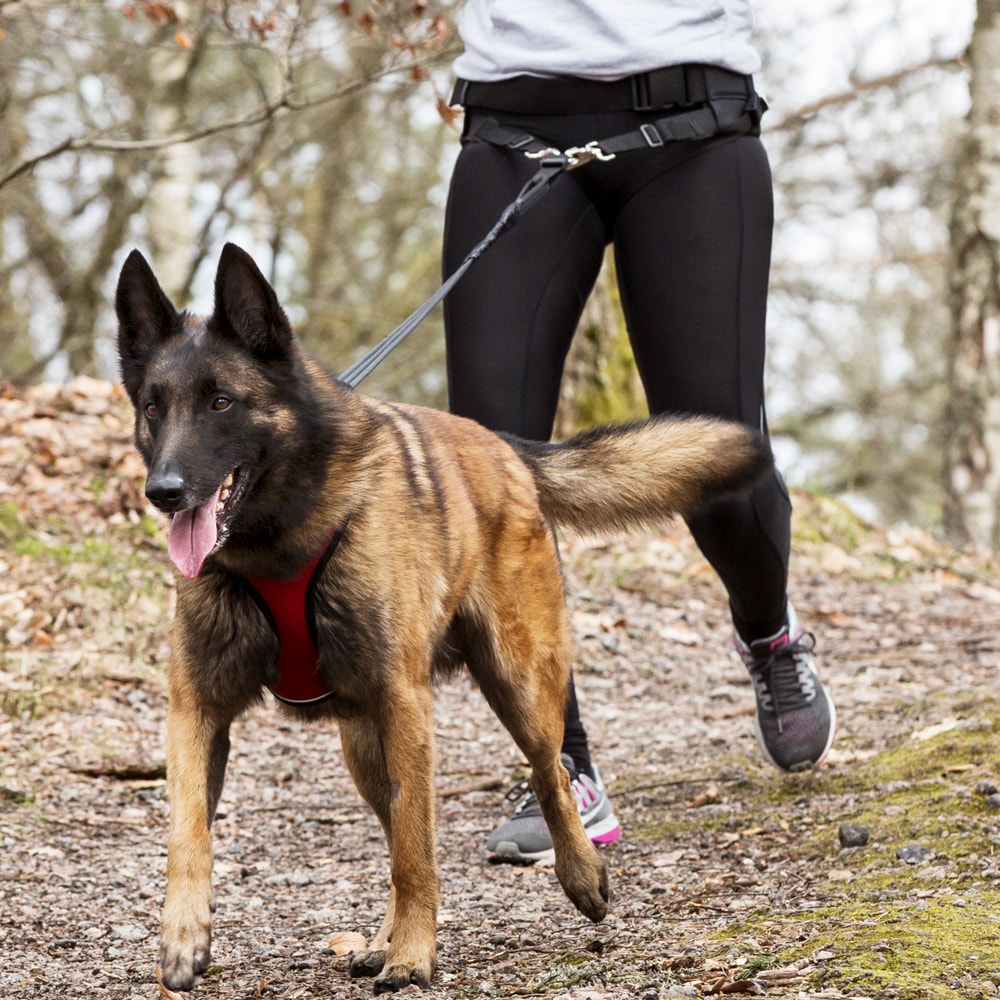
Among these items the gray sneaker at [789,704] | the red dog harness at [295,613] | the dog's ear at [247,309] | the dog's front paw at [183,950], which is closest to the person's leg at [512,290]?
the gray sneaker at [789,704]

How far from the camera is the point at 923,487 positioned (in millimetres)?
16078

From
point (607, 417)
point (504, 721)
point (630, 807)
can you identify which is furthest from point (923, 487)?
point (504, 721)

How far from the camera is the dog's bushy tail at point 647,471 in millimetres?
3604

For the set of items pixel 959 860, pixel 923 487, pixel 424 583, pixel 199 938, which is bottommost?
pixel 923 487

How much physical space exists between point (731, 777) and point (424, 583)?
198 centimetres

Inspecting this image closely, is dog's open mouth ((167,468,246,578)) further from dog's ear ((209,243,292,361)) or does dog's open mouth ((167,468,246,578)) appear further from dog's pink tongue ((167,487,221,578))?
dog's ear ((209,243,292,361))

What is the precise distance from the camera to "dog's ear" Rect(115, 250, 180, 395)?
2984 millimetres

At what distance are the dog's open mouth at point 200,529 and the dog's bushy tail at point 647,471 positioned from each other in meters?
1.04

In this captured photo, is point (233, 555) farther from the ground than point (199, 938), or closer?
farther from the ground

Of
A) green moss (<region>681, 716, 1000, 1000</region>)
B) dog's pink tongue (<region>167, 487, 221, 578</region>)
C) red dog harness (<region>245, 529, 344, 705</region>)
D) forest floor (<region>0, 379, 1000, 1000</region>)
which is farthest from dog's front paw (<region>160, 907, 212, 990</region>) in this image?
green moss (<region>681, 716, 1000, 1000</region>)

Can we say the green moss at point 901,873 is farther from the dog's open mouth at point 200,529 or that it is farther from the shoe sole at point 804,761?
the dog's open mouth at point 200,529

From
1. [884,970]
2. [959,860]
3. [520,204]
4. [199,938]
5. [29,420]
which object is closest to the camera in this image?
[884,970]

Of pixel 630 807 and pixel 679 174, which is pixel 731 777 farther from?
pixel 679 174

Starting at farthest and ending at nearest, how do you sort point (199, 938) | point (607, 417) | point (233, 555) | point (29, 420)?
point (607, 417) < point (29, 420) < point (233, 555) < point (199, 938)
